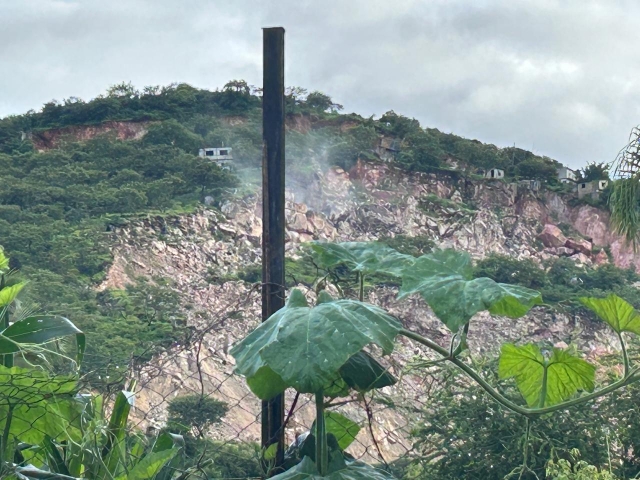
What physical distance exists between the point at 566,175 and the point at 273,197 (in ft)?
69.8

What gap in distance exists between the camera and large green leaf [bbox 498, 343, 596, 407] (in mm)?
693

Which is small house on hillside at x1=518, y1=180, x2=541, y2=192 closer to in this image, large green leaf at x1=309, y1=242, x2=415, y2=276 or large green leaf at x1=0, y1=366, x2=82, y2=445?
large green leaf at x1=309, y1=242, x2=415, y2=276

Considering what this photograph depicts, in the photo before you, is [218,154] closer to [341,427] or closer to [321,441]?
[341,427]

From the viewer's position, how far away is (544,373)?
2.25 ft

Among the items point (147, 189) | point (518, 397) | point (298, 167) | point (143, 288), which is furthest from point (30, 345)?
point (298, 167)

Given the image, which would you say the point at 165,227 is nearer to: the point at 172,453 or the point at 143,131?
the point at 143,131

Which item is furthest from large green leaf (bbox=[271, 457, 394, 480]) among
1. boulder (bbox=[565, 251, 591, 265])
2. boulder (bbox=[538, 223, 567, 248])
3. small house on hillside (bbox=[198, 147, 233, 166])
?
boulder (bbox=[538, 223, 567, 248])

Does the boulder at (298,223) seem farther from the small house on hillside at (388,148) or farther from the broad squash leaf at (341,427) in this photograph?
the broad squash leaf at (341,427)

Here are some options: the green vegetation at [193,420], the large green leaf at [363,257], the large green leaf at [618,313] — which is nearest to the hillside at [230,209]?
the green vegetation at [193,420]

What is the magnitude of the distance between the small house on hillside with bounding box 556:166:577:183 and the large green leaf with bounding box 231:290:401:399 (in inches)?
833

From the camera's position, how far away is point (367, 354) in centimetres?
68

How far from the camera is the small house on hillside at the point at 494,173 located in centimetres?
2090

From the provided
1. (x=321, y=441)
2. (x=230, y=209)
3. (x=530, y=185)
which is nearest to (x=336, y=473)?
(x=321, y=441)

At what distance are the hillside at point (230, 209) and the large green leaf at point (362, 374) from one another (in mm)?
8938
